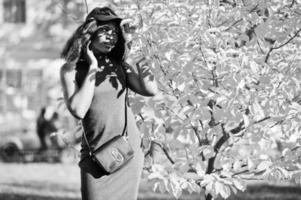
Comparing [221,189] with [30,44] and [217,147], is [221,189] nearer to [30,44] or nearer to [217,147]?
[217,147]

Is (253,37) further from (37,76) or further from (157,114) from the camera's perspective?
(37,76)

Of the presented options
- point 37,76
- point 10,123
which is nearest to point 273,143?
point 10,123

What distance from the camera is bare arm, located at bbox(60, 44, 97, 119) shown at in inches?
167

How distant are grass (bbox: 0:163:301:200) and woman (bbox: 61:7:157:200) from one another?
6038 millimetres

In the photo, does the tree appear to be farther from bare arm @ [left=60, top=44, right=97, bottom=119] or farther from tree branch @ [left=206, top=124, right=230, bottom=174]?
bare arm @ [left=60, top=44, right=97, bottom=119]

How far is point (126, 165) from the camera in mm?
4527

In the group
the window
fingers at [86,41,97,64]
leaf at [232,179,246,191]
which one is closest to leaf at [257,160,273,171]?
leaf at [232,179,246,191]

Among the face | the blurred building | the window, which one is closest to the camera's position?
the face

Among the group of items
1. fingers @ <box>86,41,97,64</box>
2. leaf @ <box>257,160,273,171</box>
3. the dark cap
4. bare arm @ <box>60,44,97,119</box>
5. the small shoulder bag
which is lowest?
leaf @ <box>257,160,273,171</box>

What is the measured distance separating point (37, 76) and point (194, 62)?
24.0 metres

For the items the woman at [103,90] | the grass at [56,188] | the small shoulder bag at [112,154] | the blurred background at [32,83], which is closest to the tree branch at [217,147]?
the woman at [103,90]

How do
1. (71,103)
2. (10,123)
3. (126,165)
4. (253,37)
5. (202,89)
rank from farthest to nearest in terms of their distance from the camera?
1. (10,123)
2. (253,37)
3. (202,89)
4. (126,165)
5. (71,103)

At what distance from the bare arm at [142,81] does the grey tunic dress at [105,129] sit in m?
0.07

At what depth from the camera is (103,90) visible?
14.7 feet
